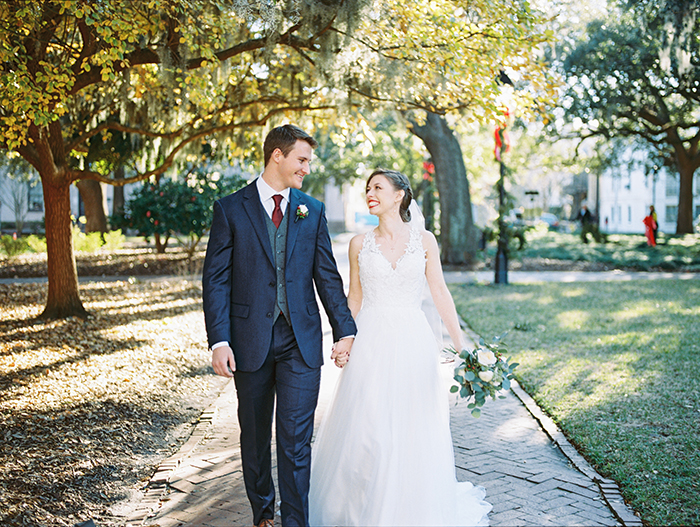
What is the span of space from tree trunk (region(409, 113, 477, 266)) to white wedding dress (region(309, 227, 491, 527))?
51.8ft

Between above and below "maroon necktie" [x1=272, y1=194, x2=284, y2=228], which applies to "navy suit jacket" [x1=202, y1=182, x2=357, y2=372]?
below

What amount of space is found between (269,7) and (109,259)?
15.8 m

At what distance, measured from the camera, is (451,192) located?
2033cm

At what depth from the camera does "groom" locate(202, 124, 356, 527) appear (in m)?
3.48

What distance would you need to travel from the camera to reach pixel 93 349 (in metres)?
Answer: 8.38

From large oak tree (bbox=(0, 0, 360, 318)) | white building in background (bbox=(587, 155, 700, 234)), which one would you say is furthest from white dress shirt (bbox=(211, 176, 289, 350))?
white building in background (bbox=(587, 155, 700, 234))

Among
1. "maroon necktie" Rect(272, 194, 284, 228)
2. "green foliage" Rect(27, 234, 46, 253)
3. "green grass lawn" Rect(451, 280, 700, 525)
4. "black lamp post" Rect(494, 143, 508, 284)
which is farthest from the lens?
"green foliage" Rect(27, 234, 46, 253)

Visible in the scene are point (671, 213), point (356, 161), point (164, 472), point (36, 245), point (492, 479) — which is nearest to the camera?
point (492, 479)

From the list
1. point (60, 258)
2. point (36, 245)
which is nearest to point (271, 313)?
Result: point (60, 258)

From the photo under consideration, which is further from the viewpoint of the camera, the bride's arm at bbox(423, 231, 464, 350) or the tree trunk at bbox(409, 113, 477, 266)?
the tree trunk at bbox(409, 113, 477, 266)

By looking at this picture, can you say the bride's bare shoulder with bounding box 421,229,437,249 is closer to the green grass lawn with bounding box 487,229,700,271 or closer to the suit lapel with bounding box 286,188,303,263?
the suit lapel with bounding box 286,188,303,263

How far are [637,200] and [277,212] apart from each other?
65.7 meters

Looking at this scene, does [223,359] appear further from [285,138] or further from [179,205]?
[179,205]

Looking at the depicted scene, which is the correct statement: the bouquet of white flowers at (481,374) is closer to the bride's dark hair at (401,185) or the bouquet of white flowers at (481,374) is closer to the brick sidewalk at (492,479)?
the brick sidewalk at (492,479)
